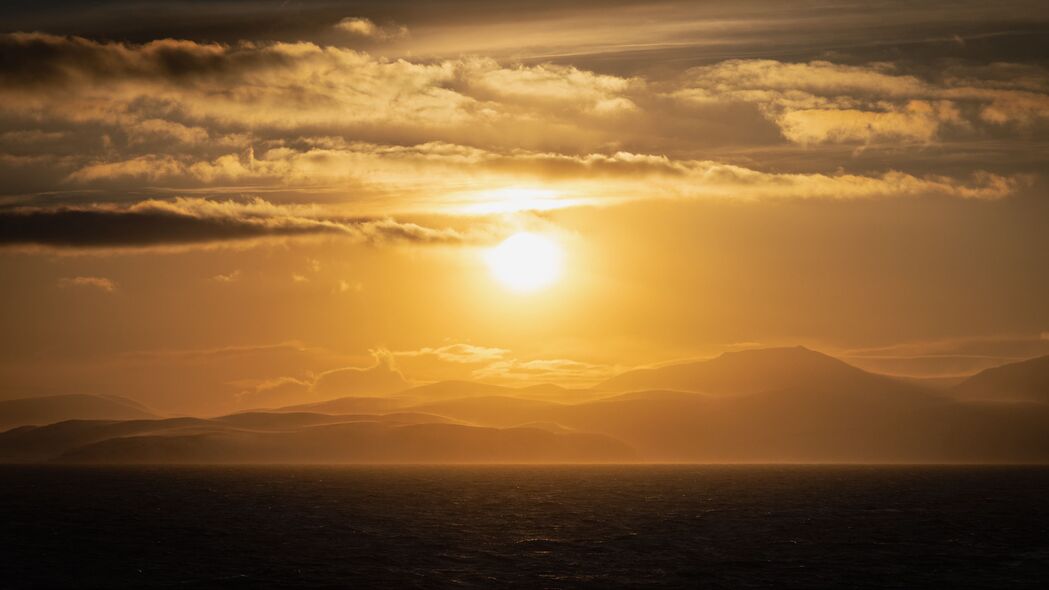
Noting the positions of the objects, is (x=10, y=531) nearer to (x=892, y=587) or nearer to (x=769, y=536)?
(x=769, y=536)

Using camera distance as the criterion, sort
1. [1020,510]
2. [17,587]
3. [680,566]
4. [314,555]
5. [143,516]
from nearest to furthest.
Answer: [17,587], [680,566], [314,555], [143,516], [1020,510]

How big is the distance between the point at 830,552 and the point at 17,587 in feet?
251

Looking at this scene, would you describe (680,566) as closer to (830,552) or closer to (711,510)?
(830,552)

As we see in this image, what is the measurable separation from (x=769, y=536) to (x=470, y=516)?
4935 centimetres

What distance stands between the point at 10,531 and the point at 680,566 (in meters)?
80.8

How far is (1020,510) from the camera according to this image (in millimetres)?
160250

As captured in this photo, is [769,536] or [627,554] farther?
[769,536]

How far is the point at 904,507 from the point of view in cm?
17000

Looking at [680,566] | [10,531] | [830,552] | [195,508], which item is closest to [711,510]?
[830,552]

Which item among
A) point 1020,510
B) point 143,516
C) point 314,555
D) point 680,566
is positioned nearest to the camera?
point 680,566

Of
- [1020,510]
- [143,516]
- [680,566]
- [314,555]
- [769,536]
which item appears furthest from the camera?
[1020,510]

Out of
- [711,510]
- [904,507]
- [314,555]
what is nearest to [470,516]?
[711,510]

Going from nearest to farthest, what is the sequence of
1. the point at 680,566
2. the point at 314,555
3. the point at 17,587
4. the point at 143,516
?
1. the point at 17,587
2. the point at 680,566
3. the point at 314,555
4. the point at 143,516

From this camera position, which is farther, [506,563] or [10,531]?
[10,531]
